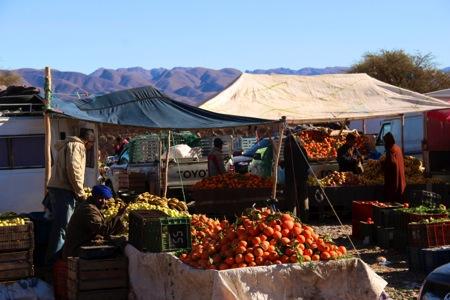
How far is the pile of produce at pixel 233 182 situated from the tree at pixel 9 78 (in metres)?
37.7

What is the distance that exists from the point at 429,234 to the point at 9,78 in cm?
4502

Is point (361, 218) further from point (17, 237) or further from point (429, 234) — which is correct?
point (17, 237)

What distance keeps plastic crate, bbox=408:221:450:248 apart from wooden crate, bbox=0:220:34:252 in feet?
17.2

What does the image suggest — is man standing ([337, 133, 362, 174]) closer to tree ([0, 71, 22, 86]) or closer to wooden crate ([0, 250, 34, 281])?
wooden crate ([0, 250, 34, 281])

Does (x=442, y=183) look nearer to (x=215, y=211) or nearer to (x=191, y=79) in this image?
(x=215, y=211)

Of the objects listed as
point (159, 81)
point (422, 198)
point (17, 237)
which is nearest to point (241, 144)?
point (422, 198)

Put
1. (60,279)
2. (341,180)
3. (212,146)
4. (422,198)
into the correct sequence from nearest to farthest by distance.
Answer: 1. (60,279)
2. (422,198)
3. (341,180)
4. (212,146)

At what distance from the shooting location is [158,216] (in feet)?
24.6

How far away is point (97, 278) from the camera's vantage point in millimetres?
7578

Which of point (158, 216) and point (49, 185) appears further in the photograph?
point (49, 185)

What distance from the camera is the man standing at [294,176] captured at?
44.3 ft

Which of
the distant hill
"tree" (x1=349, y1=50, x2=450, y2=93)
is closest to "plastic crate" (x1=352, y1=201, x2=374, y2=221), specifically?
"tree" (x1=349, y1=50, x2=450, y2=93)

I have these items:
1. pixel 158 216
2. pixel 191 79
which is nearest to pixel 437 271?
pixel 158 216

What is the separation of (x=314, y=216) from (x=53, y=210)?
7655 mm
